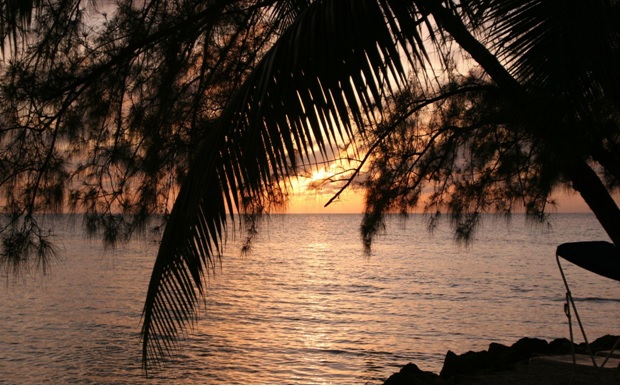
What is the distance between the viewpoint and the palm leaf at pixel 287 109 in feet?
5.82

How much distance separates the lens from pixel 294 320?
14.0 m

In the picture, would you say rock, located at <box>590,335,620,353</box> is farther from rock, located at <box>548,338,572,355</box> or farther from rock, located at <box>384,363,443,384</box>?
rock, located at <box>384,363,443,384</box>

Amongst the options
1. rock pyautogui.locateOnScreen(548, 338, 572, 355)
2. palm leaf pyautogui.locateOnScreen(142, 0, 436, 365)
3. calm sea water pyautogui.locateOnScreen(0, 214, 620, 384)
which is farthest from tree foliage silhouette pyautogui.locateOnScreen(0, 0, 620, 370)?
rock pyautogui.locateOnScreen(548, 338, 572, 355)

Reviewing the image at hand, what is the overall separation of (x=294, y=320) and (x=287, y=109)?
12509mm

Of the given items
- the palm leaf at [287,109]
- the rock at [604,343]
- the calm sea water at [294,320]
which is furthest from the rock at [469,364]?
the palm leaf at [287,109]

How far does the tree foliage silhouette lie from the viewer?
1812mm

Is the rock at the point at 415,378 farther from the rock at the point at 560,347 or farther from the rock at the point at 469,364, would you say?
the rock at the point at 560,347

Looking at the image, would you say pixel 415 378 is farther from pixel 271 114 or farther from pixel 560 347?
pixel 271 114

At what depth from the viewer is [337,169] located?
589 centimetres

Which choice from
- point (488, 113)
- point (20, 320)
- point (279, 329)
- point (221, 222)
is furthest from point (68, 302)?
point (221, 222)

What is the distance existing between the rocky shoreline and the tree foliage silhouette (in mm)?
1330

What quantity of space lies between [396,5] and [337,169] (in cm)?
411

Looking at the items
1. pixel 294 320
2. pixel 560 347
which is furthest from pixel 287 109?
pixel 294 320

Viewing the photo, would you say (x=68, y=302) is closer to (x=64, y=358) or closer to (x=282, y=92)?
(x=64, y=358)
